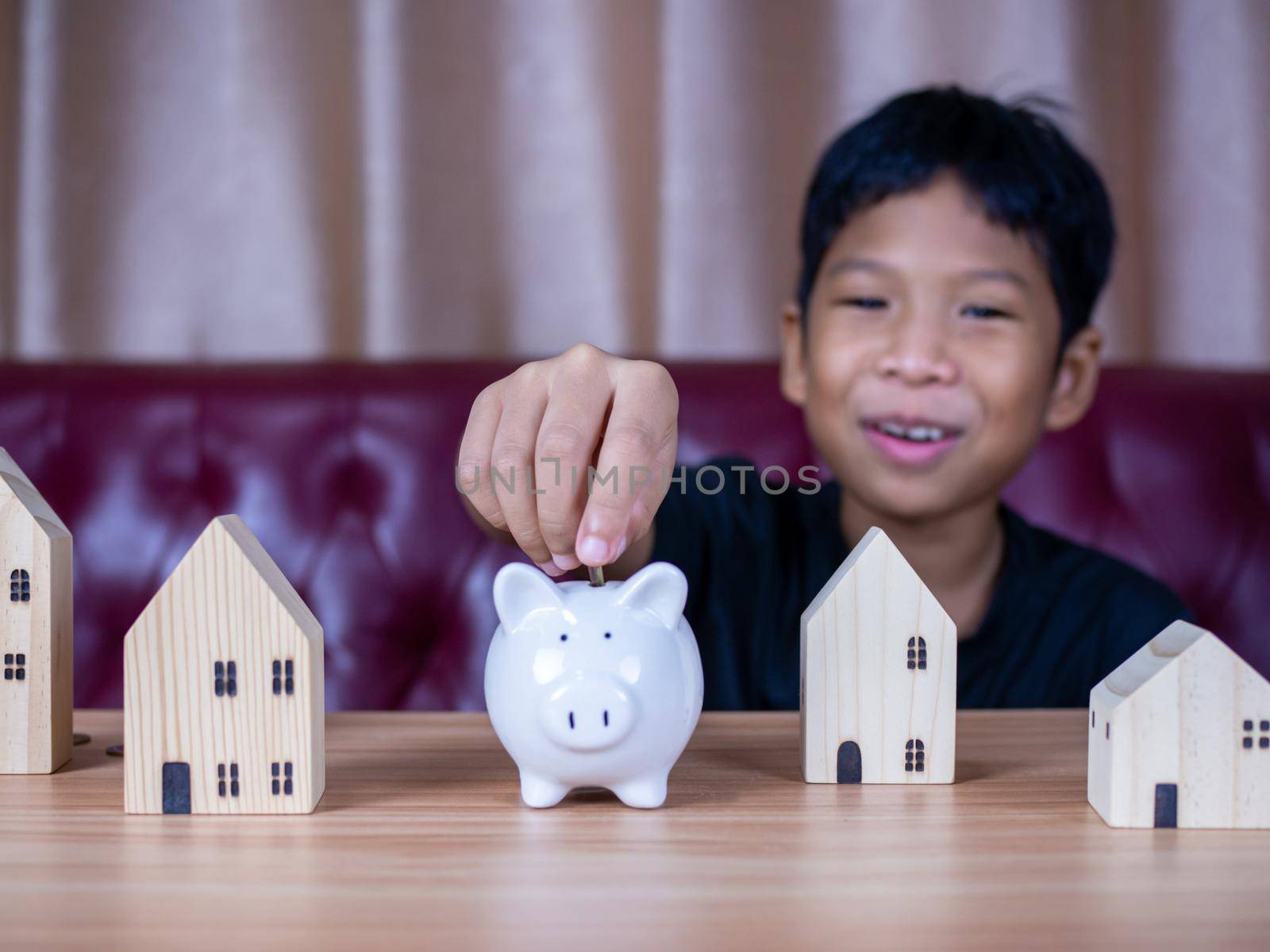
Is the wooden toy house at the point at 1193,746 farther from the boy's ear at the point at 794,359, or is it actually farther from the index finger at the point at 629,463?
the boy's ear at the point at 794,359

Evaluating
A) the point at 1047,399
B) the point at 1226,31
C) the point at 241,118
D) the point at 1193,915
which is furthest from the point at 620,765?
the point at 1226,31

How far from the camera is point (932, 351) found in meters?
1.15

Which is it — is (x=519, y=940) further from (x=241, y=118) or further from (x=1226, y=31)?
(x=1226, y=31)

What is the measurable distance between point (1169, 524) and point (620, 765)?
107cm

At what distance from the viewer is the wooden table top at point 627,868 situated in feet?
1.51

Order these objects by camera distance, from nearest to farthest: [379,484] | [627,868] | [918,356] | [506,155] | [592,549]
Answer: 1. [627,868]
2. [592,549]
3. [918,356]
4. [379,484]
5. [506,155]

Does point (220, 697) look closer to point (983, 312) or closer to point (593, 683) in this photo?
point (593, 683)

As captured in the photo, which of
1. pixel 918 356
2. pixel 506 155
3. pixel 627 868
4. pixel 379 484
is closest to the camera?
pixel 627 868

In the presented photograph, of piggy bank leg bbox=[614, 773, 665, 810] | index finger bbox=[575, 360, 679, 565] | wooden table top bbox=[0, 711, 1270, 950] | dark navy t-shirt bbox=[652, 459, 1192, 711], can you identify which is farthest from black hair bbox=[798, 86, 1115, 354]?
piggy bank leg bbox=[614, 773, 665, 810]

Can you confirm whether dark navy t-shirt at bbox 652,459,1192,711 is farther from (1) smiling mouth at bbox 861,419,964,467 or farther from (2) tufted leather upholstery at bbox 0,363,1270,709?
(1) smiling mouth at bbox 861,419,964,467

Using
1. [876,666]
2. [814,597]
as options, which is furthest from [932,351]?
[876,666]

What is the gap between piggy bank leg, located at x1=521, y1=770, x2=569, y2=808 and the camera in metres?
0.61

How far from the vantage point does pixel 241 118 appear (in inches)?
61.9

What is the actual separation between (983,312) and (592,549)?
0.69 m
